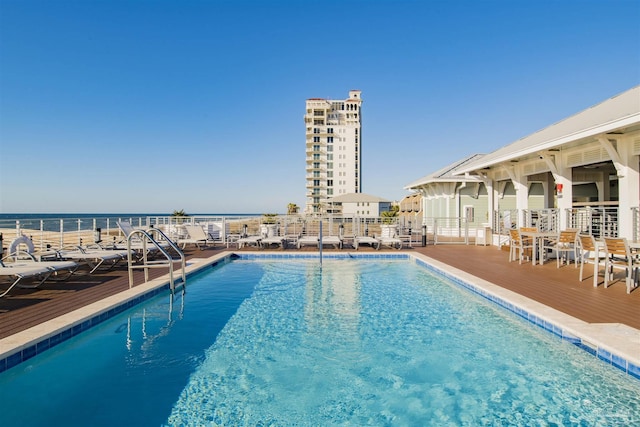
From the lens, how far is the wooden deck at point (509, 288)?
4.02 meters

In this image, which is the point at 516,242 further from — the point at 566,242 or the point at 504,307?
the point at 504,307

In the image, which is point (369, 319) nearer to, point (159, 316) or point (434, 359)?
point (434, 359)

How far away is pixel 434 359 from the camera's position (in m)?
3.74

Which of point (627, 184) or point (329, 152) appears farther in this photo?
point (329, 152)

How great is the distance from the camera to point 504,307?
16.3 feet

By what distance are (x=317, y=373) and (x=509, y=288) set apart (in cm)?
383

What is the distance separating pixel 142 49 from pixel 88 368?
16.0m

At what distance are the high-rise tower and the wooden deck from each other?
4987cm

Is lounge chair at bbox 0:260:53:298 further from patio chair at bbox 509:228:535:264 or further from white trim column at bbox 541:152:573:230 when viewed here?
white trim column at bbox 541:152:573:230

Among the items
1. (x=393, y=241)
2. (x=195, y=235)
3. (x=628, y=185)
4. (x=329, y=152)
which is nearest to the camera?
(x=628, y=185)

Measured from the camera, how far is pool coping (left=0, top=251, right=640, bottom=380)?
10.1ft

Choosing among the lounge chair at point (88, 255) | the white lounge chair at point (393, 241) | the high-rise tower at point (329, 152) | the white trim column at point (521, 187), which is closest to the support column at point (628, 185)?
the white trim column at point (521, 187)

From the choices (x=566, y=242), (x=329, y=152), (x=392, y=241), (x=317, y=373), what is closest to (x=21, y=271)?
(x=317, y=373)

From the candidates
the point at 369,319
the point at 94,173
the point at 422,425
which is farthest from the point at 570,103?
the point at 94,173
